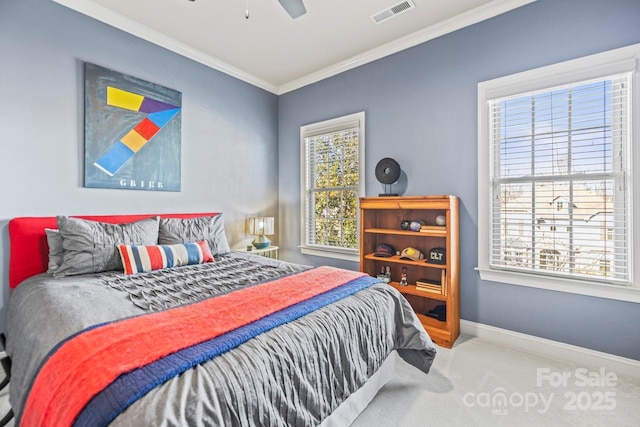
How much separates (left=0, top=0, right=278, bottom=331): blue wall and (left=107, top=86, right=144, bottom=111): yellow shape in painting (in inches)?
8.2

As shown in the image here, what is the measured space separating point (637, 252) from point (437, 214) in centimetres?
138

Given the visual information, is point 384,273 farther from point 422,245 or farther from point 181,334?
point 181,334

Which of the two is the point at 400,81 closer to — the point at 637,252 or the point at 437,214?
the point at 437,214

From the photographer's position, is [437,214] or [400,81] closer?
[437,214]

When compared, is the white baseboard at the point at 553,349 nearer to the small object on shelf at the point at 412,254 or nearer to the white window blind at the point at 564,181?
the white window blind at the point at 564,181

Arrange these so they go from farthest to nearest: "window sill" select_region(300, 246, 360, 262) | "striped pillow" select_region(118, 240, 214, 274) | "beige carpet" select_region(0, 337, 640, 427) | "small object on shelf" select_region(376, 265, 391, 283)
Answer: "window sill" select_region(300, 246, 360, 262), "small object on shelf" select_region(376, 265, 391, 283), "striped pillow" select_region(118, 240, 214, 274), "beige carpet" select_region(0, 337, 640, 427)

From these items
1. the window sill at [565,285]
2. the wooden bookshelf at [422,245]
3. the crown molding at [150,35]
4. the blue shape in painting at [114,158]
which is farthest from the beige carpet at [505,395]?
→ the crown molding at [150,35]

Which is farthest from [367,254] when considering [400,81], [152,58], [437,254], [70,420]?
[152,58]

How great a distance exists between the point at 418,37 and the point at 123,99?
294 cm

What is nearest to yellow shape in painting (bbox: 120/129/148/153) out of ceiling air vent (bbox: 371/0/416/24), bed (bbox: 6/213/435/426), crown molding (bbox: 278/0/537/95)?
bed (bbox: 6/213/435/426)

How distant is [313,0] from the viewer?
246 centimetres

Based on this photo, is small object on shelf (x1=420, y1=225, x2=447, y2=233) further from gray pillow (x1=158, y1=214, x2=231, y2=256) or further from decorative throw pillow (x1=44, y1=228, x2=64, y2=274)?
decorative throw pillow (x1=44, y1=228, x2=64, y2=274)

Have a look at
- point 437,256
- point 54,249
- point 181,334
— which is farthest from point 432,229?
point 54,249

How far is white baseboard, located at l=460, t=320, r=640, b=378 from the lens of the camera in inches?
81.6
